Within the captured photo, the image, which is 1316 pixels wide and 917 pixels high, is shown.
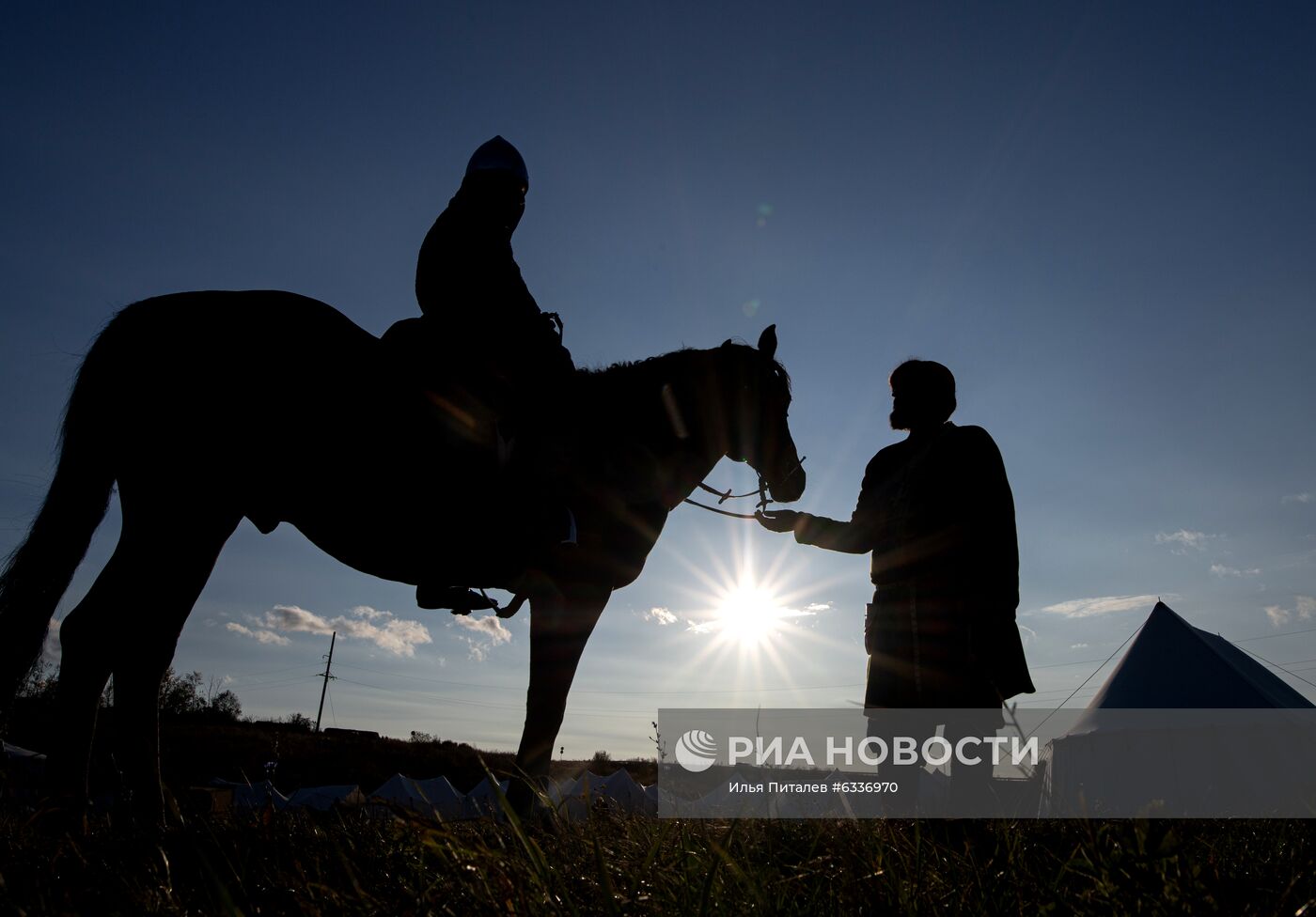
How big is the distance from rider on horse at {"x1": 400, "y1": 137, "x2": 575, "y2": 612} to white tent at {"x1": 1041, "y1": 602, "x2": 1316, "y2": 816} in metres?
10.6

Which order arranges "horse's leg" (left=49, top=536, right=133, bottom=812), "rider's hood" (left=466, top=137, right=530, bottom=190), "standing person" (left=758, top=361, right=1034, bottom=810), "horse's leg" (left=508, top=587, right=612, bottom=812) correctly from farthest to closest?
1. "horse's leg" (left=508, top=587, right=612, bottom=812)
2. "rider's hood" (left=466, top=137, right=530, bottom=190)
3. "standing person" (left=758, top=361, right=1034, bottom=810)
4. "horse's leg" (left=49, top=536, right=133, bottom=812)

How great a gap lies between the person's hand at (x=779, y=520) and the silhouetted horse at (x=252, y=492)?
4.10ft

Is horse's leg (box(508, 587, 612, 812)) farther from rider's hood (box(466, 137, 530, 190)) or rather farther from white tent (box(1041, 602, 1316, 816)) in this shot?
white tent (box(1041, 602, 1316, 816))

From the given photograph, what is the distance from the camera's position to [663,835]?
1.82m

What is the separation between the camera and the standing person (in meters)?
3.93

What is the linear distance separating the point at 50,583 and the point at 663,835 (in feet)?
11.0

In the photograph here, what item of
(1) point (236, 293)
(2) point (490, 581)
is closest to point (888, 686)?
(2) point (490, 581)

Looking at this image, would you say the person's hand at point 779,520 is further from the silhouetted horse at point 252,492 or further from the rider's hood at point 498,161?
the rider's hood at point 498,161

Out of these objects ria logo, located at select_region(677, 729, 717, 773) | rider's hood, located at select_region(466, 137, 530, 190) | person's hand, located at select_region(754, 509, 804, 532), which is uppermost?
rider's hood, located at select_region(466, 137, 530, 190)

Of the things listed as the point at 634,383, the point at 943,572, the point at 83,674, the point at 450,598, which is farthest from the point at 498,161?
the point at 943,572

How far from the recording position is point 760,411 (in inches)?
230

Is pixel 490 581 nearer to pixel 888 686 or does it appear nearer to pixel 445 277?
pixel 445 277

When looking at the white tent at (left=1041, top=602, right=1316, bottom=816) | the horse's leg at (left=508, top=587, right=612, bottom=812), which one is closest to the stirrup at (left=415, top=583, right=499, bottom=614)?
the horse's leg at (left=508, top=587, right=612, bottom=812)

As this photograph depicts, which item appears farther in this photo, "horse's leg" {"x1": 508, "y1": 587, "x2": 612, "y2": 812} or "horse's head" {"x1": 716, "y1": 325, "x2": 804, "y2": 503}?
"horse's head" {"x1": 716, "y1": 325, "x2": 804, "y2": 503}
